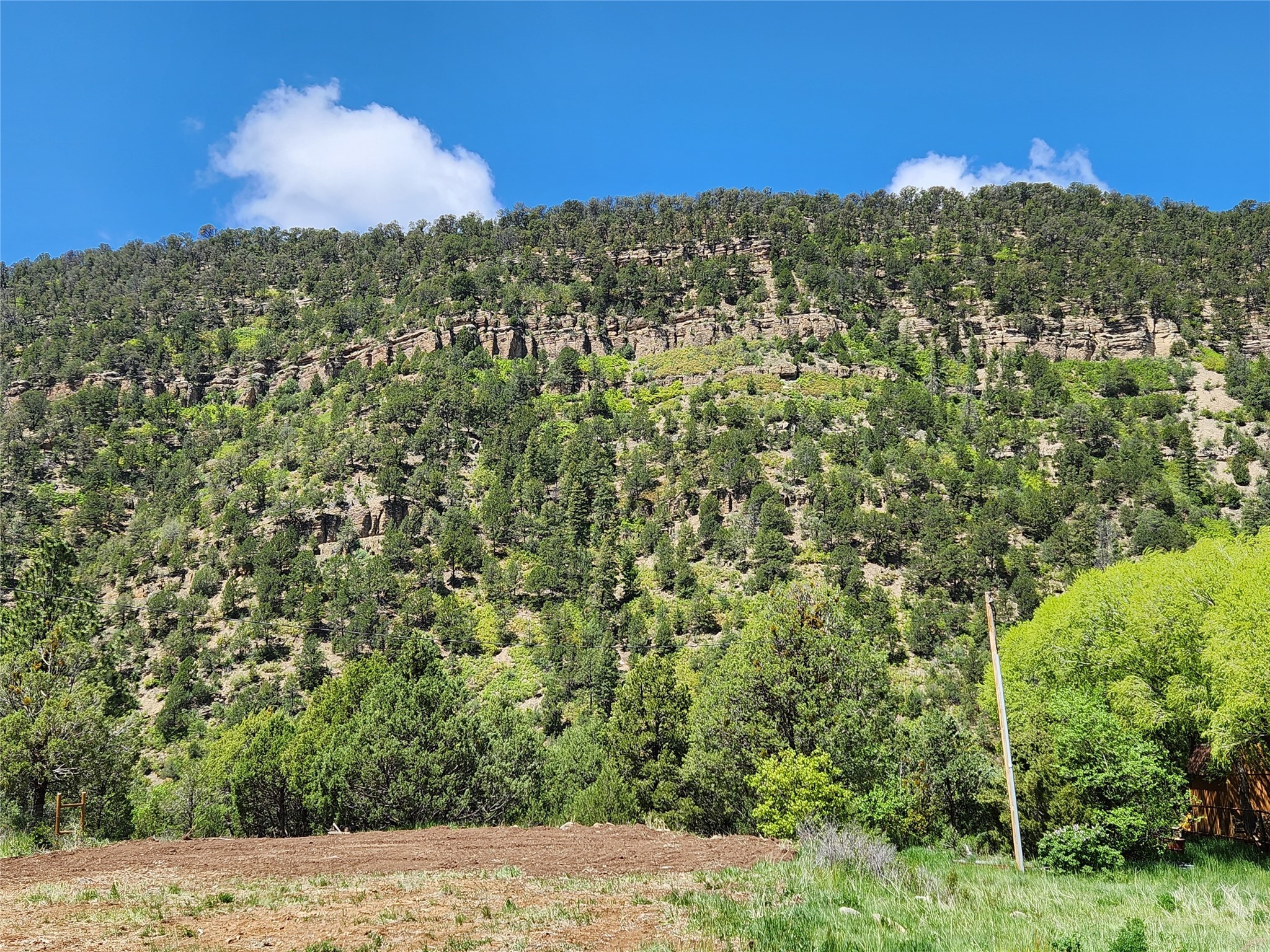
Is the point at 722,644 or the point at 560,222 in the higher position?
the point at 560,222

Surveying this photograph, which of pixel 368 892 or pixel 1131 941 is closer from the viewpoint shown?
pixel 1131 941

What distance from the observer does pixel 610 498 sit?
281ft

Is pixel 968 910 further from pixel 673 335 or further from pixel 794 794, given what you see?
pixel 673 335

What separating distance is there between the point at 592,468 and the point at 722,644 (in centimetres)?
3578

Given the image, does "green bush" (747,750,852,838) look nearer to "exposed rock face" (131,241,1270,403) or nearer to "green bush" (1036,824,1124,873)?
"green bush" (1036,824,1124,873)

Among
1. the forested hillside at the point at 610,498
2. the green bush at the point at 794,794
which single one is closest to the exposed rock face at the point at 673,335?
the forested hillside at the point at 610,498

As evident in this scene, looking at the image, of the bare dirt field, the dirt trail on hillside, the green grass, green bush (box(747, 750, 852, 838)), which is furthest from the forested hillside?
the bare dirt field

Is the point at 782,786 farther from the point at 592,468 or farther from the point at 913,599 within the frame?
the point at 592,468

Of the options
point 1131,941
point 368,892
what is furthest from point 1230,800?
point 368,892

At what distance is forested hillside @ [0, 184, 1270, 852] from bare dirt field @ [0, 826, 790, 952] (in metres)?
8.24

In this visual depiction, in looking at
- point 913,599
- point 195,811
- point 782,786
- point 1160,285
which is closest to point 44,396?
point 195,811

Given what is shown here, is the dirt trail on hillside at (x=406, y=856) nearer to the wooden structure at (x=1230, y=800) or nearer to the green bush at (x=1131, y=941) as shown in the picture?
the green bush at (x=1131, y=941)

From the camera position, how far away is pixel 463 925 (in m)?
9.87

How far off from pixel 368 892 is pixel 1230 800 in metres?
28.1
